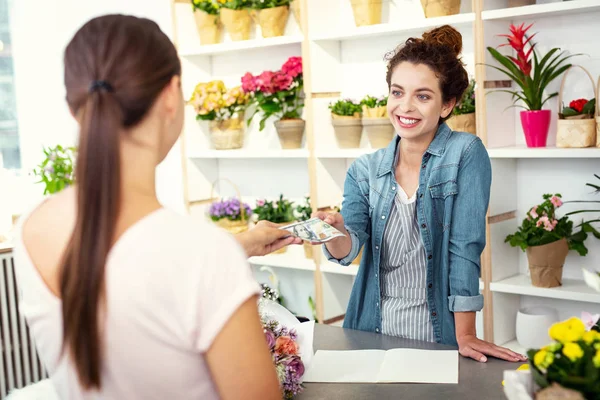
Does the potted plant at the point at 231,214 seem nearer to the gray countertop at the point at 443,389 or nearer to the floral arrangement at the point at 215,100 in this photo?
the floral arrangement at the point at 215,100

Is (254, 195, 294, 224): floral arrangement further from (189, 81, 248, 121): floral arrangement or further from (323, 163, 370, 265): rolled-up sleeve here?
(323, 163, 370, 265): rolled-up sleeve

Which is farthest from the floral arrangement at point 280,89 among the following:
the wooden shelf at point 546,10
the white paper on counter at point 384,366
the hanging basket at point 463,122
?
the white paper on counter at point 384,366

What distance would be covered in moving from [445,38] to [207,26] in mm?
2203

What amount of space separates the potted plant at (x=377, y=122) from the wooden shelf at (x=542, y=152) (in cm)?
57

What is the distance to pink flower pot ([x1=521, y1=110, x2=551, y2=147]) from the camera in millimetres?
2924

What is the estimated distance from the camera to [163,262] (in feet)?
3.03

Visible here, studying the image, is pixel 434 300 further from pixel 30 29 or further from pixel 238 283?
pixel 30 29

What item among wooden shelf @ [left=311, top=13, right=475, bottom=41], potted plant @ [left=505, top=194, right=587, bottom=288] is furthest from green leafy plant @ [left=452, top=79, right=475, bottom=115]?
potted plant @ [left=505, top=194, right=587, bottom=288]

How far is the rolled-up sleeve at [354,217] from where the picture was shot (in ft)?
7.06

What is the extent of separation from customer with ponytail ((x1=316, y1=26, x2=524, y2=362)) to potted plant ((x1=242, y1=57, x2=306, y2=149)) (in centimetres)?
150

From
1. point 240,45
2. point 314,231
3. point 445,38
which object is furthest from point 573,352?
point 240,45

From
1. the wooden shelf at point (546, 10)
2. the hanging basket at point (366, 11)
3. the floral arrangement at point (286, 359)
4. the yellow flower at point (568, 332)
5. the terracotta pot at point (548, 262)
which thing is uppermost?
the hanging basket at point (366, 11)

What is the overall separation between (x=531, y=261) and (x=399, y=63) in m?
1.23

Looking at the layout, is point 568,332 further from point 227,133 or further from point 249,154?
point 227,133
